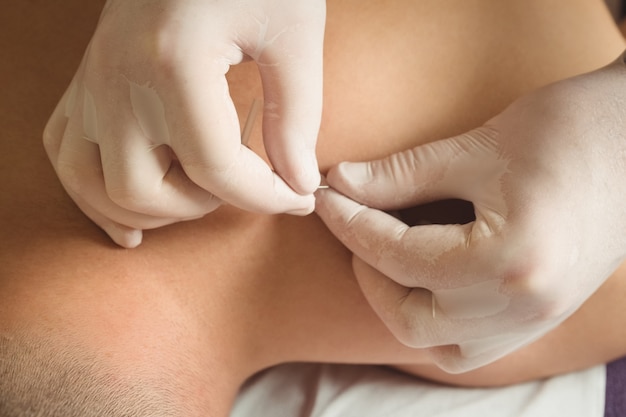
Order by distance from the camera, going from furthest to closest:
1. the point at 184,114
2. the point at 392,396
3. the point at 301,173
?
the point at 392,396
the point at 301,173
the point at 184,114

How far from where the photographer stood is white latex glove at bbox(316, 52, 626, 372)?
769 millimetres

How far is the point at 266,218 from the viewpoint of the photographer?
89 centimetres

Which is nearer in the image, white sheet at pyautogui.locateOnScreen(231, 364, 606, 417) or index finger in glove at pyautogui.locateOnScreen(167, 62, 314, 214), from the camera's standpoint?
index finger in glove at pyautogui.locateOnScreen(167, 62, 314, 214)

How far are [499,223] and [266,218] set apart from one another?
32cm

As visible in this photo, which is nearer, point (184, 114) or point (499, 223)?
point (184, 114)

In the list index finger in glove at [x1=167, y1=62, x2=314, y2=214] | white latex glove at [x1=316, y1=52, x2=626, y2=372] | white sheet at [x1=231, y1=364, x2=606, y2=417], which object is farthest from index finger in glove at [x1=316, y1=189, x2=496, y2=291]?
white sheet at [x1=231, y1=364, x2=606, y2=417]

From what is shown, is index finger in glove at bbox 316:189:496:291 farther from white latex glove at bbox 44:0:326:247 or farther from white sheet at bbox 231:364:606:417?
white sheet at bbox 231:364:606:417

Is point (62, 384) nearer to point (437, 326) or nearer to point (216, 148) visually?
point (216, 148)

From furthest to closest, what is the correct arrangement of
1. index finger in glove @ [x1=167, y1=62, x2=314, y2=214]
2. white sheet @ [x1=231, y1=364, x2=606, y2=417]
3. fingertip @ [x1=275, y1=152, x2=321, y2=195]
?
white sheet @ [x1=231, y1=364, x2=606, y2=417]
fingertip @ [x1=275, y1=152, x2=321, y2=195]
index finger in glove @ [x1=167, y1=62, x2=314, y2=214]

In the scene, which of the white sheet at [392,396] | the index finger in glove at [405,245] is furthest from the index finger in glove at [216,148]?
the white sheet at [392,396]

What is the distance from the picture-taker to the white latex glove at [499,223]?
769mm

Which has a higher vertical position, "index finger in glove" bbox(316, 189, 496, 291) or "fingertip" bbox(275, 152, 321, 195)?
"fingertip" bbox(275, 152, 321, 195)

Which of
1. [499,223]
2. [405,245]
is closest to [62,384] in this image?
[405,245]

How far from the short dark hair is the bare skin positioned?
3 cm
